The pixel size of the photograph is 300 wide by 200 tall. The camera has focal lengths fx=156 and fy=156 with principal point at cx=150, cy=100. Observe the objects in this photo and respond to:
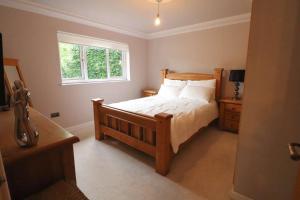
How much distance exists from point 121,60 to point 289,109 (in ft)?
12.1

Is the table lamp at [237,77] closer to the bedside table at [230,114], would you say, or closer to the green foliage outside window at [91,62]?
the bedside table at [230,114]

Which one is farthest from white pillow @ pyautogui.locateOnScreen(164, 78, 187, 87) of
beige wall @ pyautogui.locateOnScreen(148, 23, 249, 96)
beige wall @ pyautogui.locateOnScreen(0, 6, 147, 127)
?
beige wall @ pyautogui.locateOnScreen(0, 6, 147, 127)

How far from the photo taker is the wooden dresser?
2.42 feet

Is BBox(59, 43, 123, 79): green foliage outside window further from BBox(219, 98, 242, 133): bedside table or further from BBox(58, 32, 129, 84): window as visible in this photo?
BBox(219, 98, 242, 133): bedside table

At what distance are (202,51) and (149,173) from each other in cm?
295

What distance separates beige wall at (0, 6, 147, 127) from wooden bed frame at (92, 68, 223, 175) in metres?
0.86

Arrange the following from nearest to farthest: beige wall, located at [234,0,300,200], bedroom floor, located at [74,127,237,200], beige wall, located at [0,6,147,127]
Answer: beige wall, located at [234,0,300,200], bedroom floor, located at [74,127,237,200], beige wall, located at [0,6,147,127]

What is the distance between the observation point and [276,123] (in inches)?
48.5

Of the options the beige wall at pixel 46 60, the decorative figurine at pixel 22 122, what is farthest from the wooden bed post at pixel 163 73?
the decorative figurine at pixel 22 122

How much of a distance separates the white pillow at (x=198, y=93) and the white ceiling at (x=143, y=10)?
1411mm

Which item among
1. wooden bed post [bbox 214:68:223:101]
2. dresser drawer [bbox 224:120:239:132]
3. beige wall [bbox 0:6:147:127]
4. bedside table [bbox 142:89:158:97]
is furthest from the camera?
bedside table [bbox 142:89:158:97]

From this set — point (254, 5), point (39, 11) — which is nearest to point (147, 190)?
point (254, 5)

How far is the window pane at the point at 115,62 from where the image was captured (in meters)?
3.92

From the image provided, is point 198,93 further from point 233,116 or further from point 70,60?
point 70,60
